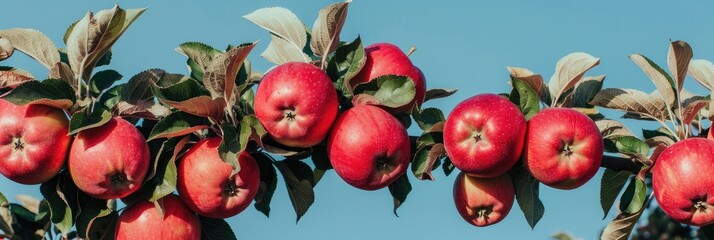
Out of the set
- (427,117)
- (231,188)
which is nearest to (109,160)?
(231,188)

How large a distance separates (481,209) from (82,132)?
1247mm

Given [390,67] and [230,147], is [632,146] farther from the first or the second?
[230,147]

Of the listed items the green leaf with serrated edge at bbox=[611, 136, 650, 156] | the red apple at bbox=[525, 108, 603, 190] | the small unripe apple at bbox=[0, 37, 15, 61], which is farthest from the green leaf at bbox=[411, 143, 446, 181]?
the small unripe apple at bbox=[0, 37, 15, 61]

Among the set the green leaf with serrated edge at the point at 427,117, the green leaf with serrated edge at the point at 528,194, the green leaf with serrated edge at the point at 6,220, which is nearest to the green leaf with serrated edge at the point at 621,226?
the green leaf with serrated edge at the point at 528,194

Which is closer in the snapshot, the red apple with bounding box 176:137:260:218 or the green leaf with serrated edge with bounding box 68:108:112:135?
the green leaf with serrated edge with bounding box 68:108:112:135

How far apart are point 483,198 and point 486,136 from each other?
28cm

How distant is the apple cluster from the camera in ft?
10.0

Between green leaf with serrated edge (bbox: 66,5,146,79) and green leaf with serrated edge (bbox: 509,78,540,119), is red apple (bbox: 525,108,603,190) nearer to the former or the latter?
green leaf with serrated edge (bbox: 509,78,540,119)

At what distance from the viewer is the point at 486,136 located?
308 centimetres

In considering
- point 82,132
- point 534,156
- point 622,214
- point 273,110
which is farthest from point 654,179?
point 82,132

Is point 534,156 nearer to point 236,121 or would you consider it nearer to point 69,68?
point 236,121

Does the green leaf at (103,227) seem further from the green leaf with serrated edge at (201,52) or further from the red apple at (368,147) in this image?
the red apple at (368,147)

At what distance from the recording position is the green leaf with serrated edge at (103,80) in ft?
10.8

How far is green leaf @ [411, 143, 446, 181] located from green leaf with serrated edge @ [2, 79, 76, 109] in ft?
3.34
